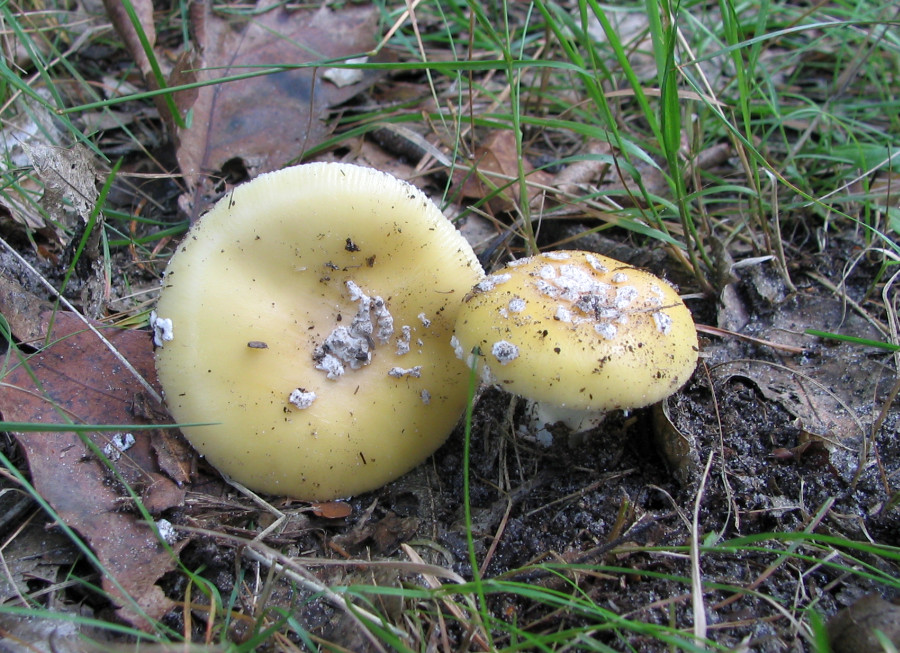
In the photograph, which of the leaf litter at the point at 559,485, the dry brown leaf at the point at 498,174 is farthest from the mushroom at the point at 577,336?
the dry brown leaf at the point at 498,174

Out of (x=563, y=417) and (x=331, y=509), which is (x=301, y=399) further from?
(x=563, y=417)

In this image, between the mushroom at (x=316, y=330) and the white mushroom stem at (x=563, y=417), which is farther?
the white mushroom stem at (x=563, y=417)

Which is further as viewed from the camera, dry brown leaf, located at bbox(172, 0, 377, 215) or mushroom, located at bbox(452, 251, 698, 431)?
dry brown leaf, located at bbox(172, 0, 377, 215)

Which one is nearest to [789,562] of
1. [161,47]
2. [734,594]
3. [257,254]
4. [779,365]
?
[734,594]

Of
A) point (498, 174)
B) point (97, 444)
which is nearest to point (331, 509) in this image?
point (97, 444)

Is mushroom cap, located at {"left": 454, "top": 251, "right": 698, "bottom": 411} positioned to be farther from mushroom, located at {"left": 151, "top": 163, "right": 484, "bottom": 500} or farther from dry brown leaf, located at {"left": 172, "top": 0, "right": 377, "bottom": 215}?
dry brown leaf, located at {"left": 172, "top": 0, "right": 377, "bottom": 215}

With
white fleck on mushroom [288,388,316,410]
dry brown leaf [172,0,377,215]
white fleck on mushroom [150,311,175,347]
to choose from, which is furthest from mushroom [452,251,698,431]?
dry brown leaf [172,0,377,215]

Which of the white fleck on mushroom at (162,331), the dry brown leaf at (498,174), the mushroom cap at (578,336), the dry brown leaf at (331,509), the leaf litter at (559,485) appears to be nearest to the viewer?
the mushroom cap at (578,336)

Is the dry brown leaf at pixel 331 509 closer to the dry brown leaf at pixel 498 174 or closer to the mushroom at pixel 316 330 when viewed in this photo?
the mushroom at pixel 316 330
